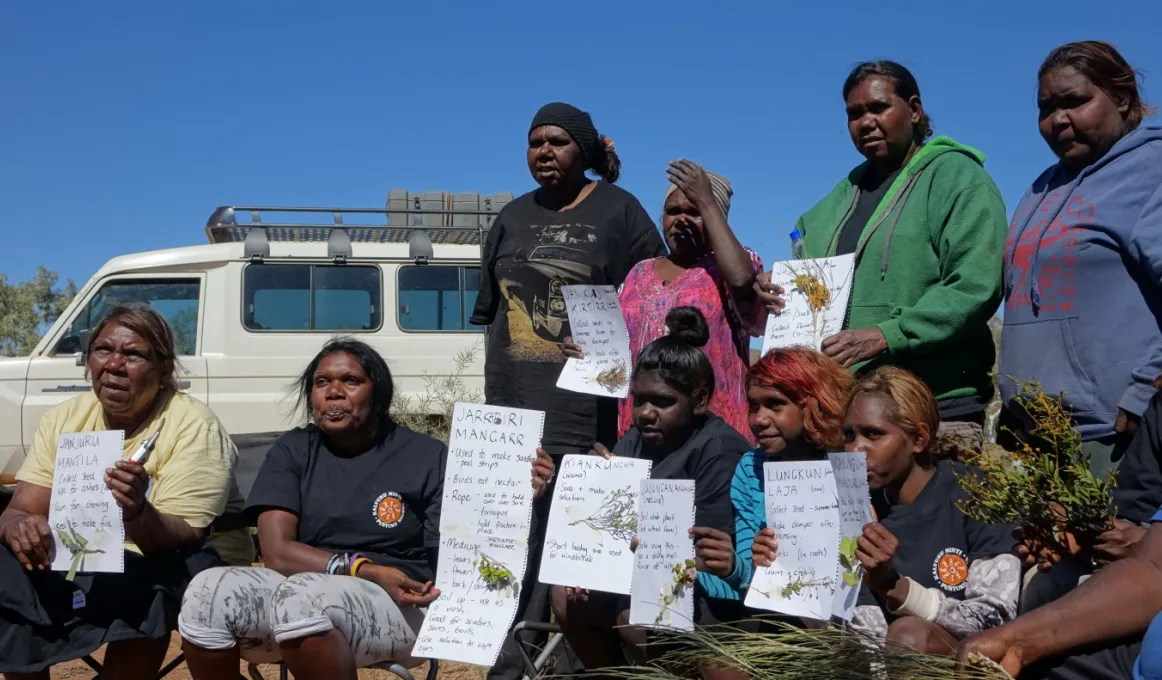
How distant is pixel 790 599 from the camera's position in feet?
10.0

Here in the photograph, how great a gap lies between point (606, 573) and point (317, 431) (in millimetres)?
1276

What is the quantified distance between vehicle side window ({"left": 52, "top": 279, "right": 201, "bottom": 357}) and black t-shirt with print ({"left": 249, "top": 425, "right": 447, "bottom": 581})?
268 inches

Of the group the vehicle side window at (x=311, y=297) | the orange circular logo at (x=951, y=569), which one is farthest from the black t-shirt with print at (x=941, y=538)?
the vehicle side window at (x=311, y=297)

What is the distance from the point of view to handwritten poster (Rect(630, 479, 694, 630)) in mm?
3324

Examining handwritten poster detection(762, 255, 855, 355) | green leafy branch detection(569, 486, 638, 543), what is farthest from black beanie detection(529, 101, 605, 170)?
green leafy branch detection(569, 486, 638, 543)

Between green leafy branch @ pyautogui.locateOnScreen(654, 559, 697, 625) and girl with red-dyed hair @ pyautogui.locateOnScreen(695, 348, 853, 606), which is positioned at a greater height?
girl with red-dyed hair @ pyautogui.locateOnScreen(695, 348, 853, 606)

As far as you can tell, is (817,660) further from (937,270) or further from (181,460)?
(181,460)

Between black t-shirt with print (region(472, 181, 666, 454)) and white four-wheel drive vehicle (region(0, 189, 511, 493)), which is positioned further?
white four-wheel drive vehicle (region(0, 189, 511, 493))

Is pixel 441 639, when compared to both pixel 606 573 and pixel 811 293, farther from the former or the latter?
pixel 811 293

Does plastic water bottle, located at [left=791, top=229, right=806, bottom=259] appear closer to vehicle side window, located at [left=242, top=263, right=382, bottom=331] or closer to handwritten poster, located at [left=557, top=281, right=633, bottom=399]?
handwritten poster, located at [left=557, top=281, right=633, bottom=399]

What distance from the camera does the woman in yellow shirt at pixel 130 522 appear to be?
12.4 ft

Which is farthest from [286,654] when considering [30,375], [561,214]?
[30,375]

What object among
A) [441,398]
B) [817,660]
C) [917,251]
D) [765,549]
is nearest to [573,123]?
[917,251]

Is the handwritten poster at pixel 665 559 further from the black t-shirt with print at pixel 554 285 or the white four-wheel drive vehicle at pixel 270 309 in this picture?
the white four-wheel drive vehicle at pixel 270 309
